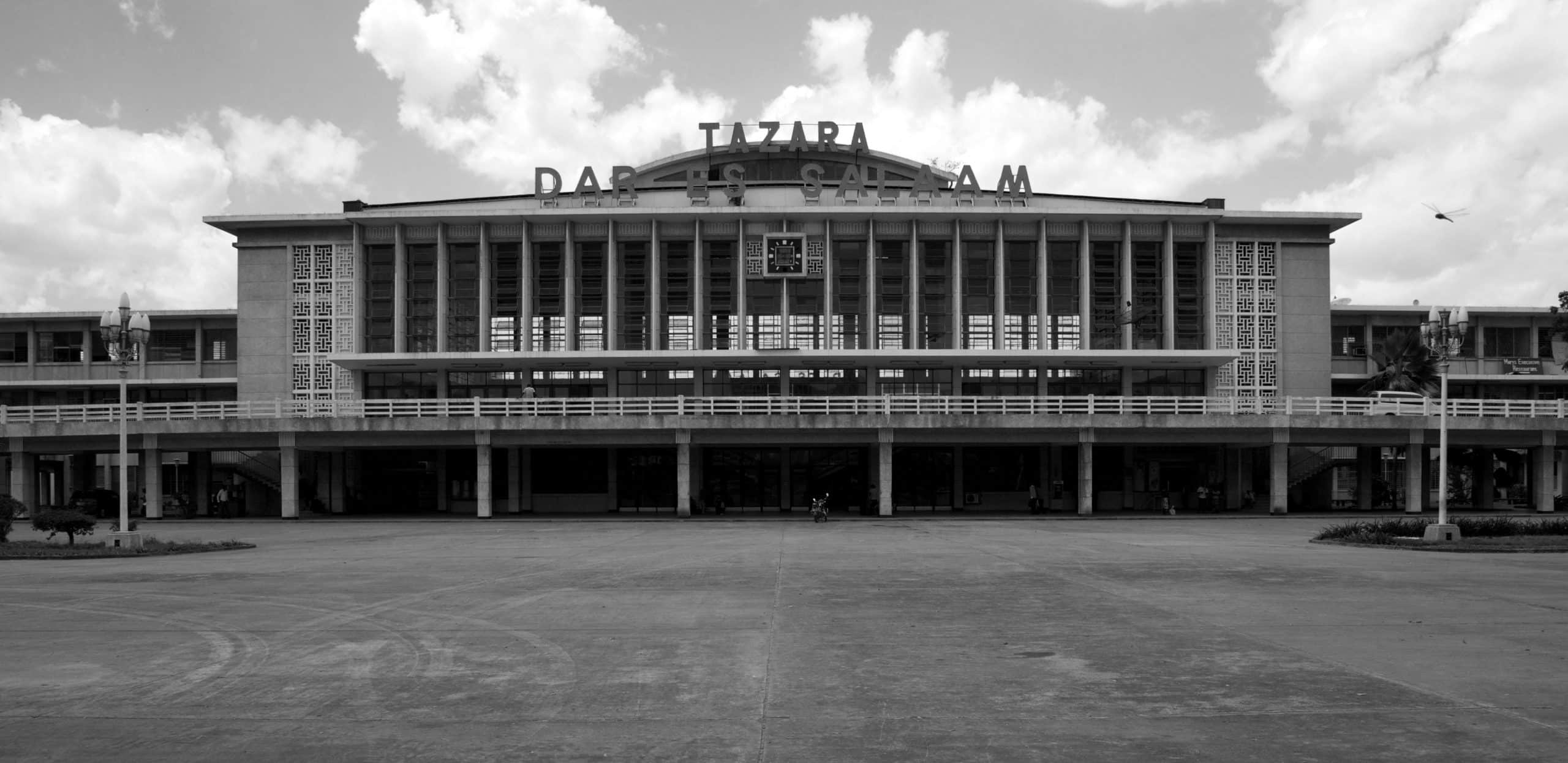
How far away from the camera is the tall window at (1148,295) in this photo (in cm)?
6244

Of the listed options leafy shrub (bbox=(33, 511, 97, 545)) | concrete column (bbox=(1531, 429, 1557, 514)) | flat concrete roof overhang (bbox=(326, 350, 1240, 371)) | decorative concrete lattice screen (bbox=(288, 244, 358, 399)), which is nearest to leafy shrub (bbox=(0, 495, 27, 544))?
leafy shrub (bbox=(33, 511, 97, 545))

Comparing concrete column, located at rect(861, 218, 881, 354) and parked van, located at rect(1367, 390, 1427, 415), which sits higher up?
concrete column, located at rect(861, 218, 881, 354)

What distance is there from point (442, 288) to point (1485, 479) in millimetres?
57524

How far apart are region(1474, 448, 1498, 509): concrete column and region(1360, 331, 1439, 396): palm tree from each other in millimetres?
4420

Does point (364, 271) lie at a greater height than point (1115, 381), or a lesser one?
greater

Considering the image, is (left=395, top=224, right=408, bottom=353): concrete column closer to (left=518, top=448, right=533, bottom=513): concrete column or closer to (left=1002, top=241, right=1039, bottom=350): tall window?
(left=518, top=448, right=533, bottom=513): concrete column

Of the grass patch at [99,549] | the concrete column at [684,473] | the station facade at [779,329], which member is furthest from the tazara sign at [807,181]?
the grass patch at [99,549]

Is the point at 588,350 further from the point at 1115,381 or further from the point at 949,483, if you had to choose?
the point at 1115,381

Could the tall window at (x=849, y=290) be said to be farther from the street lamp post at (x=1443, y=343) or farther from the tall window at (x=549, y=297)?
the street lamp post at (x=1443, y=343)

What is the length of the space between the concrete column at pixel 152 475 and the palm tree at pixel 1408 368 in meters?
65.2

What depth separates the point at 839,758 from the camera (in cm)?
980

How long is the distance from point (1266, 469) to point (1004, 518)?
63.4ft

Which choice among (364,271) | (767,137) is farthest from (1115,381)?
(364,271)

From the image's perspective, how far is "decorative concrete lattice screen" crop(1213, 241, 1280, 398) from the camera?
62844mm
